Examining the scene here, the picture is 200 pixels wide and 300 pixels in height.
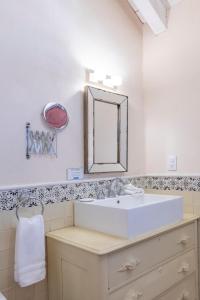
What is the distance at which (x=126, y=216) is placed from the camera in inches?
58.6

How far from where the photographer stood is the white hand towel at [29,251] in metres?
1.41

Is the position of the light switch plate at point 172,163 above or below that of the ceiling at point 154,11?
below

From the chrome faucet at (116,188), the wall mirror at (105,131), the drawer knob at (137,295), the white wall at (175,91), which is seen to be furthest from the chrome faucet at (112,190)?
the drawer knob at (137,295)

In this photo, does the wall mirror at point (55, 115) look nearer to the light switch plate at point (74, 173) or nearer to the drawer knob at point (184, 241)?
the light switch plate at point (74, 173)

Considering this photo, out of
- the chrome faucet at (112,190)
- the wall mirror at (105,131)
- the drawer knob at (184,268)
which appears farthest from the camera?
the chrome faucet at (112,190)

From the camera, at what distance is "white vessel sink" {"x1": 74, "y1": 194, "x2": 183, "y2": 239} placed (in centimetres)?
151

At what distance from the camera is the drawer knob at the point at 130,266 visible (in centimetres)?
141

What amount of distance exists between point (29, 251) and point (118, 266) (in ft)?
1.57

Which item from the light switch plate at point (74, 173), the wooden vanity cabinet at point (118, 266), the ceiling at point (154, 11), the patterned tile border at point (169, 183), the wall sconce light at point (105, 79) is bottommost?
the wooden vanity cabinet at point (118, 266)

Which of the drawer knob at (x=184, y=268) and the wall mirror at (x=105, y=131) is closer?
the drawer knob at (x=184, y=268)

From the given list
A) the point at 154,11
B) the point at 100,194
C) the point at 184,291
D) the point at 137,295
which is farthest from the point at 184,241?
the point at 154,11

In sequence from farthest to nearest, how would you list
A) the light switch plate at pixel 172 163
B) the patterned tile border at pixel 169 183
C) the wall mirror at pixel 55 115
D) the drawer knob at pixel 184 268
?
the light switch plate at pixel 172 163 < the patterned tile border at pixel 169 183 < the drawer knob at pixel 184 268 < the wall mirror at pixel 55 115

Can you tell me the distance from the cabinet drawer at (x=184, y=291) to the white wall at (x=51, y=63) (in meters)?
0.93

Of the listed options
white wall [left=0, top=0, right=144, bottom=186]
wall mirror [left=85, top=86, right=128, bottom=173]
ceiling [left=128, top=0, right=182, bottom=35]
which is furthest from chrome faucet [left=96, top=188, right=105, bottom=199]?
ceiling [left=128, top=0, right=182, bottom=35]
